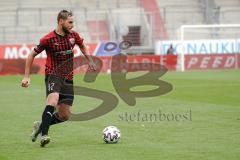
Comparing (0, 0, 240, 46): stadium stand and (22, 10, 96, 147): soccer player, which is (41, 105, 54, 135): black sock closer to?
(22, 10, 96, 147): soccer player

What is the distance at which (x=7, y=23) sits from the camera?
4362cm

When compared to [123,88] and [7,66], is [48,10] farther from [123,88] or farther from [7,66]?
[123,88]

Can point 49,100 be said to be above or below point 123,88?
above

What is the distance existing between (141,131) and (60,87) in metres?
2.17

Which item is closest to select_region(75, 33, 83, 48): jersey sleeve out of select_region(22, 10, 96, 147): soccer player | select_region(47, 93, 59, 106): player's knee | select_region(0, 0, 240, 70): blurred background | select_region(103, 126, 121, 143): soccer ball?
select_region(22, 10, 96, 147): soccer player

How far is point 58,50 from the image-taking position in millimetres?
10500

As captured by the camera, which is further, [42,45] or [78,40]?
[78,40]

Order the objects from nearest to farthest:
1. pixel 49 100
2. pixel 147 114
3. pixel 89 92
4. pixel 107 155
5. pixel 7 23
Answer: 1. pixel 107 155
2. pixel 49 100
3. pixel 147 114
4. pixel 89 92
5. pixel 7 23

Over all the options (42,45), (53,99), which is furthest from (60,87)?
(42,45)

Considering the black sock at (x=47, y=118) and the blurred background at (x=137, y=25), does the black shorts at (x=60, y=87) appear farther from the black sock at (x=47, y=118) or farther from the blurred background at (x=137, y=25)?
the blurred background at (x=137, y=25)

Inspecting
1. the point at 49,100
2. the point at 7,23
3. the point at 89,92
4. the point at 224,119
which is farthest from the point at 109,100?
the point at 7,23

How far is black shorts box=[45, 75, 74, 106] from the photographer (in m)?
10.4

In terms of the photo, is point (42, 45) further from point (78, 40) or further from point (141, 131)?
point (141, 131)

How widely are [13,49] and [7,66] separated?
241 cm
